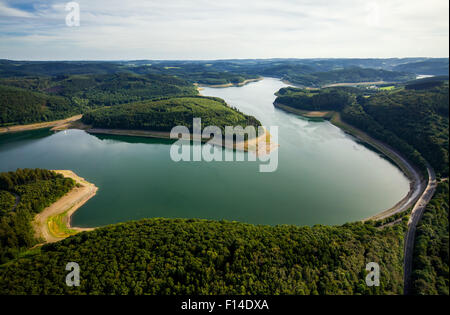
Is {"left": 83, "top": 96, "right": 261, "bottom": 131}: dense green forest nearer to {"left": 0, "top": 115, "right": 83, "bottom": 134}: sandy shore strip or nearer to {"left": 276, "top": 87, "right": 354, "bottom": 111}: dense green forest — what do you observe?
{"left": 0, "top": 115, "right": 83, "bottom": 134}: sandy shore strip

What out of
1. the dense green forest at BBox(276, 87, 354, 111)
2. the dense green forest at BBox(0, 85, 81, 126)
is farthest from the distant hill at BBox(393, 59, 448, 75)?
the dense green forest at BBox(0, 85, 81, 126)

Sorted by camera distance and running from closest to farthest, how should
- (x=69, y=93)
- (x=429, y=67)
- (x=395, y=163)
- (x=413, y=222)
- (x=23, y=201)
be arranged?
(x=413, y=222)
(x=23, y=201)
(x=395, y=163)
(x=69, y=93)
(x=429, y=67)

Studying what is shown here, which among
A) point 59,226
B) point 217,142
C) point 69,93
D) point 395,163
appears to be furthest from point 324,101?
point 69,93

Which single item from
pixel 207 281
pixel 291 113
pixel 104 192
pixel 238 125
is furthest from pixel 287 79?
pixel 207 281

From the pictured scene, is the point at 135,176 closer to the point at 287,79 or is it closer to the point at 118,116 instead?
the point at 118,116

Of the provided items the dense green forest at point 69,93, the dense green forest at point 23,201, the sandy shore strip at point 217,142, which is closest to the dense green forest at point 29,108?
the dense green forest at point 69,93

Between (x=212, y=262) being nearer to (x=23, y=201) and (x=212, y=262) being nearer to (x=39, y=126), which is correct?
(x=23, y=201)
